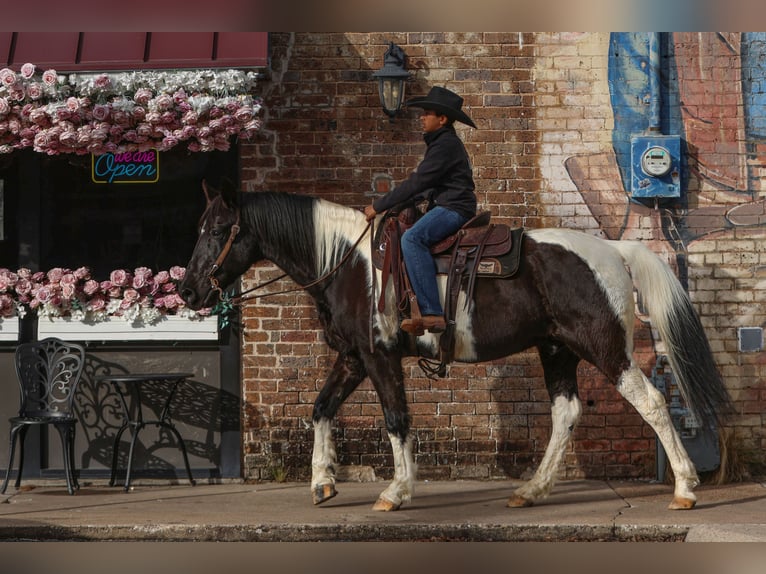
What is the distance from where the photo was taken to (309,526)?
7.12 metres

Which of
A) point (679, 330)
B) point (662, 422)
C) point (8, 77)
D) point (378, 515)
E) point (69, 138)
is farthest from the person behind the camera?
point (69, 138)

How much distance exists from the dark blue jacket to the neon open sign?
2472 millimetres

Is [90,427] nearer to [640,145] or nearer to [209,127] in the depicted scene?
[209,127]

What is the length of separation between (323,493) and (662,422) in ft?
7.75

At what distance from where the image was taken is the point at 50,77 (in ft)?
27.7

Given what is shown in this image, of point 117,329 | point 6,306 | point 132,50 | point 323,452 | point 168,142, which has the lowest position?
point 323,452

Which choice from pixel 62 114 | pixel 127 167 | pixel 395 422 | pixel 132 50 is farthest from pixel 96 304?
pixel 395 422

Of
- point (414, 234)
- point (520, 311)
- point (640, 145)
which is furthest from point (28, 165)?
point (640, 145)

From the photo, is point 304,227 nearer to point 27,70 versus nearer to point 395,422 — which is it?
point 395,422

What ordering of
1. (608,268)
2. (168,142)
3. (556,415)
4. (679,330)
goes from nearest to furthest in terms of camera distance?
(608,268), (679,330), (556,415), (168,142)

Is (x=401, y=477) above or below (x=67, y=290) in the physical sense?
below

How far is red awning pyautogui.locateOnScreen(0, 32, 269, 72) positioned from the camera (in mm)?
8469

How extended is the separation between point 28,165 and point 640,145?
4.96m

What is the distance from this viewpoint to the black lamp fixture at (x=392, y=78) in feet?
29.1
